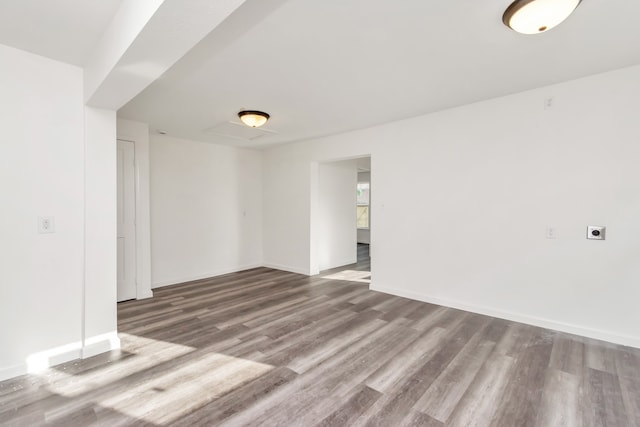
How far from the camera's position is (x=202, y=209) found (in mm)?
5254

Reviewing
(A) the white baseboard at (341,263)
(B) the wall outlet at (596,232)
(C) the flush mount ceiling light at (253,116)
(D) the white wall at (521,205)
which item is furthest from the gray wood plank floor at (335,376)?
(A) the white baseboard at (341,263)

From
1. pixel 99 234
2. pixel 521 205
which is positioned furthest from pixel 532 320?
pixel 99 234

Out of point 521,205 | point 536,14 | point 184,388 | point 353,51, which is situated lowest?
point 184,388

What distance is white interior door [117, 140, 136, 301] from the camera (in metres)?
4.01

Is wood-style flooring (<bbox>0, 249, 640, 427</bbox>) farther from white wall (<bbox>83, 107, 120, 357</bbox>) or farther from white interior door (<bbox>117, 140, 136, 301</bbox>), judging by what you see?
white interior door (<bbox>117, 140, 136, 301</bbox>)

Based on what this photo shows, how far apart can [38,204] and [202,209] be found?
2976 millimetres

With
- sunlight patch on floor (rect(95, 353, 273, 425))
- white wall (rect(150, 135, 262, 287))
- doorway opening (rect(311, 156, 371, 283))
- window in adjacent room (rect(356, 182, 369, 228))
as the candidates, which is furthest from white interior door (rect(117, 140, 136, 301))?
window in adjacent room (rect(356, 182, 369, 228))

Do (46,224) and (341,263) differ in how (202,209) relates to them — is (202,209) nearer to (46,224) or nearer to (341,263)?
(46,224)

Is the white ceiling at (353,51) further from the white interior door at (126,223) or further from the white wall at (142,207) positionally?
the white interior door at (126,223)

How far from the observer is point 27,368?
2244mm

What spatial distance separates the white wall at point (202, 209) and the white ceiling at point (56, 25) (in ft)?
8.38

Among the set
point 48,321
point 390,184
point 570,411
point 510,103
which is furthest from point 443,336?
point 48,321

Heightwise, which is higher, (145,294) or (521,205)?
(521,205)

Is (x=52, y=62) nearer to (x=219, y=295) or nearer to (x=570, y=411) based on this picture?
(x=219, y=295)
